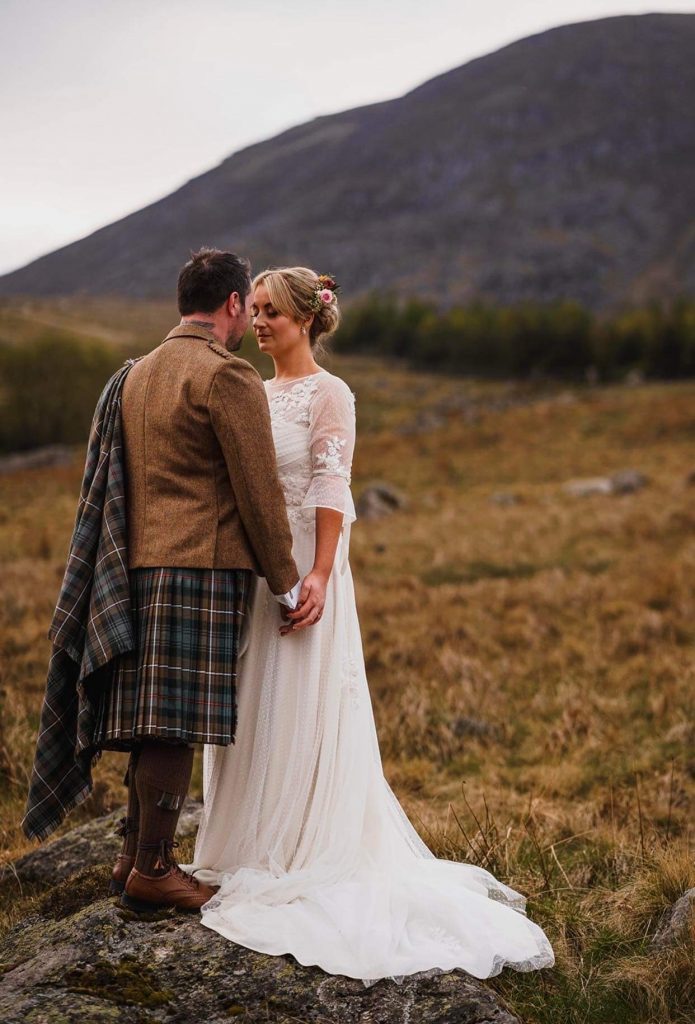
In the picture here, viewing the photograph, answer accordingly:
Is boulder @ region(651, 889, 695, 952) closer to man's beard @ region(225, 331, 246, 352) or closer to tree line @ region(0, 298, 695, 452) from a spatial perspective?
Answer: man's beard @ region(225, 331, 246, 352)

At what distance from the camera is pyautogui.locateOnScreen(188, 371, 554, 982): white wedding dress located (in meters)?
3.60

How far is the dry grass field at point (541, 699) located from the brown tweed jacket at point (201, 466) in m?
1.96

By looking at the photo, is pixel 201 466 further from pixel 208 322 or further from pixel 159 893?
pixel 159 893

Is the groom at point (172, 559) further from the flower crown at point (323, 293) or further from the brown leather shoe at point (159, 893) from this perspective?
the flower crown at point (323, 293)

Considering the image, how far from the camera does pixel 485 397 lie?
5775 centimetres

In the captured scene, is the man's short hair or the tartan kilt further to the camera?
the man's short hair

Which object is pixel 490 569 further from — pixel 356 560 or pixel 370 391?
pixel 370 391

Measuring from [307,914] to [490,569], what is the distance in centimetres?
1177

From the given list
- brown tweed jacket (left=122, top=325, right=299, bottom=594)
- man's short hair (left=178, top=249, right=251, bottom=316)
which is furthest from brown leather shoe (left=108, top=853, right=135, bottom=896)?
man's short hair (left=178, top=249, right=251, bottom=316)

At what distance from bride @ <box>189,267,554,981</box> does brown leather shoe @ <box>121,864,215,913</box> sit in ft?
0.25

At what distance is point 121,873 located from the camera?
3.75 meters

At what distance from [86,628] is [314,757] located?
1101 millimetres

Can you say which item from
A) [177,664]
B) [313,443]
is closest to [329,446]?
[313,443]

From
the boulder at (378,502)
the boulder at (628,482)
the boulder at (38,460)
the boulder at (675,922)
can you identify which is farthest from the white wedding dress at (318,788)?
the boulder at (38,460)
